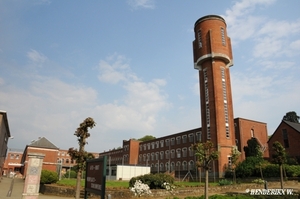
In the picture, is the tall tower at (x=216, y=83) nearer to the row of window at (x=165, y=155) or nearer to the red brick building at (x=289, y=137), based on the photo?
the red brick building at (x=289, y=137)

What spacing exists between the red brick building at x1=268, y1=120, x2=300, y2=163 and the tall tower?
9004mm

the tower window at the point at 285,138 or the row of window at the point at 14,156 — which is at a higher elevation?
the tower window at the point at 285,138

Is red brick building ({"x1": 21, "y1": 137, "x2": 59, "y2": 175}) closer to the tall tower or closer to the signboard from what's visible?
the tall tower

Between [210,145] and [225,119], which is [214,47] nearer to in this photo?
[225,119]

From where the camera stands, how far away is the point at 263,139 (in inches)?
1918

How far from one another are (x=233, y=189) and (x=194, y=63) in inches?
996

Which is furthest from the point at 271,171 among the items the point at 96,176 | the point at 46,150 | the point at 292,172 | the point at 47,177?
the point at 46,150

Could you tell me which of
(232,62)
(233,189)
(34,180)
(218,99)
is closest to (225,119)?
(218,99)

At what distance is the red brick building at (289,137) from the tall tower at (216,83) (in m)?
9.00

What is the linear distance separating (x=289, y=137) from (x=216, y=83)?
1499 centimetres

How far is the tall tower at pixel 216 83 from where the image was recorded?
123ft

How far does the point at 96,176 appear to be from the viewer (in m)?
7.35

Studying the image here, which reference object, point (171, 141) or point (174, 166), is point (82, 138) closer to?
point (174, 166)

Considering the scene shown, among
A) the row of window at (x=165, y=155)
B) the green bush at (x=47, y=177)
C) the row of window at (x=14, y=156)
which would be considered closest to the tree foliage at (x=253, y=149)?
the row of window at (x=165, y=155)
